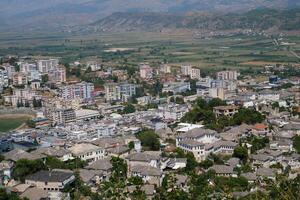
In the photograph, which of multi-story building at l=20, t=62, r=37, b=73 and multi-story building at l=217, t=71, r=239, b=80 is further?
multi-story building at l=20, t=62, r=37, b=73

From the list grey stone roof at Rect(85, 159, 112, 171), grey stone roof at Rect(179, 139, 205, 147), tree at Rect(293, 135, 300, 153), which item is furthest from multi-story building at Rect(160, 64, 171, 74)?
grey stone roof at Rect(85, 159, 112, 171)

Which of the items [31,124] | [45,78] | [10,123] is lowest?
[10,123]

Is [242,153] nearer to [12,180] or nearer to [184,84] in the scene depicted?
[12,180]

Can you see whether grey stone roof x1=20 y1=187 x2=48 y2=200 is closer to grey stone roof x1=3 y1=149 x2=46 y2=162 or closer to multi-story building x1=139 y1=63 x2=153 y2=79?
grey stone roof x1=3 y1=149 x2=46 y2=162

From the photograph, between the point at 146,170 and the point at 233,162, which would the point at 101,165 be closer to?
the point at 146,170

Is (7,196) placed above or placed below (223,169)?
above

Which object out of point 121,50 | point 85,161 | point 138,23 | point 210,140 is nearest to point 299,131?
point 210,140

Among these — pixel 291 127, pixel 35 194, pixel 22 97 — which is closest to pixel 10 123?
pixel 22 97
